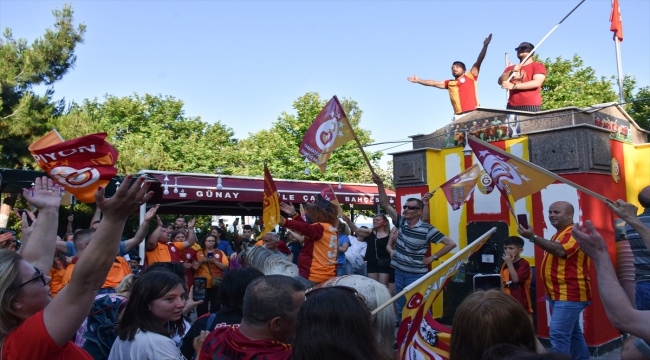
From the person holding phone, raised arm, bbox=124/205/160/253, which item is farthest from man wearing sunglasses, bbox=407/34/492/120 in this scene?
raised arm, bbox=124/205/160/253

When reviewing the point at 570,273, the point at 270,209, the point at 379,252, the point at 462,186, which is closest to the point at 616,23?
the point at 462,186

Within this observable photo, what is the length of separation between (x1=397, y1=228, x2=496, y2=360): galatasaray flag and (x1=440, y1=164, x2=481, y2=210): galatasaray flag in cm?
451

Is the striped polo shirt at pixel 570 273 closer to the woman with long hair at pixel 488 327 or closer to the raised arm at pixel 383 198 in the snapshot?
the raised arm at pixel 383 198

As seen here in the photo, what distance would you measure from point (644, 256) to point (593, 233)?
289 cm

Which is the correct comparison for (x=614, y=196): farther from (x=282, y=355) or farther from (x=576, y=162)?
(x=282, y=355)

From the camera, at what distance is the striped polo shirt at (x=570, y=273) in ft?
18.3

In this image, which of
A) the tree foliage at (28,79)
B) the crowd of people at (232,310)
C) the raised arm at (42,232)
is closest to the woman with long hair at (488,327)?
the crowd of people at (232,310)

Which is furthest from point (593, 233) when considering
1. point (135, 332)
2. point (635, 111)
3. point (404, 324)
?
point (635, 111)

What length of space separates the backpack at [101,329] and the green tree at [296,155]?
28.4 meters

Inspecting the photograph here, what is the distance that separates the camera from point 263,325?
2428 mm

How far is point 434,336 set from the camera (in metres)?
3.22

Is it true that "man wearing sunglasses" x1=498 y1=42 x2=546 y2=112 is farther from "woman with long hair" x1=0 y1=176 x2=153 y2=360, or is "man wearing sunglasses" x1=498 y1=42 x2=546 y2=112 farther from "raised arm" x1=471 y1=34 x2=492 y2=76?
"woman with long hair" x1=0 y1=176 x2=153 y2=360

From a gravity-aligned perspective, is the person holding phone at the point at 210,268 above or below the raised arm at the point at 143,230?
below

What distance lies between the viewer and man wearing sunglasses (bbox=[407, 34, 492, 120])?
30.6ft
